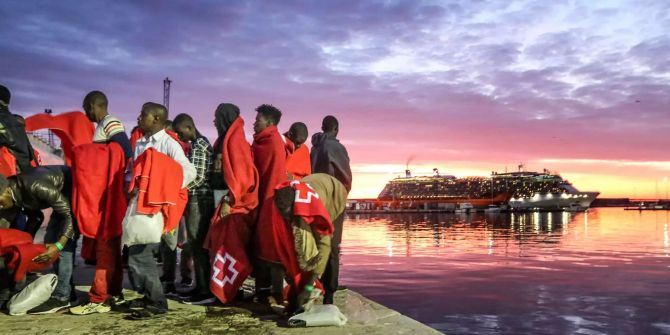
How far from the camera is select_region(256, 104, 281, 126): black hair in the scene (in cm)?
507

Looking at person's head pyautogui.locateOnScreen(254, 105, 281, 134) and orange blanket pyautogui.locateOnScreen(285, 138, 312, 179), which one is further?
orange blanket pyautogui.locateOnScreen(285, 138, 312, 179)

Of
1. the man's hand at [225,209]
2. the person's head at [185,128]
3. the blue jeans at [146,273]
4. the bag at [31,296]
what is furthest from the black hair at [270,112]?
the bag at [31,296]

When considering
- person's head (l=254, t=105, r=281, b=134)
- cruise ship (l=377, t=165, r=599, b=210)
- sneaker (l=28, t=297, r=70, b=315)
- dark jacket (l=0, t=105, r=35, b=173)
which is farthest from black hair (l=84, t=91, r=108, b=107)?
cruise ship (l=377, t=165, r=599, b=210)

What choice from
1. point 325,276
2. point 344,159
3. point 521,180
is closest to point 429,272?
point 344,159

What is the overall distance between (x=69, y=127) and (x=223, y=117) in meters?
1.68

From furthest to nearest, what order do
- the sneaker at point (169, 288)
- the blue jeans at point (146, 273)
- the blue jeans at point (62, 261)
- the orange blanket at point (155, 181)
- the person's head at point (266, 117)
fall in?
the sneaker at point (169, 288) < the person's head at point (266, 117) < the blue jeans at point (62, 261) < the blue jeans at point (146, 273) < the orange blanket at point (155, 181)

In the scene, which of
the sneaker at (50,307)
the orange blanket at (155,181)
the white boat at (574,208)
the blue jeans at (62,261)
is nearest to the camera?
the orange blanket at (155,181)

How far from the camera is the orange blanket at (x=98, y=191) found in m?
4.40

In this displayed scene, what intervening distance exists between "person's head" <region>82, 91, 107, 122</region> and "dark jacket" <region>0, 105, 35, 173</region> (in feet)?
2.27

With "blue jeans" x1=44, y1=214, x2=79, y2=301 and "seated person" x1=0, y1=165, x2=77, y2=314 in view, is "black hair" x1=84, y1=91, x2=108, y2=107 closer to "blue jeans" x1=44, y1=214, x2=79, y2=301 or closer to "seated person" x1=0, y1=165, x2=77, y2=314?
"seated person" x1=0, y1=165, x2=77, y2=314

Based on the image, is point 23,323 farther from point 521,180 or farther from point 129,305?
point 521,180

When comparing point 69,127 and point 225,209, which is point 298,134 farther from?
point 69,127

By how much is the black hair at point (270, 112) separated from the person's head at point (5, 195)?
2.14m

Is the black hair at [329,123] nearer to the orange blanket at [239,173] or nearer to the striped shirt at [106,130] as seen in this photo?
the orange blanket at [239,173]
